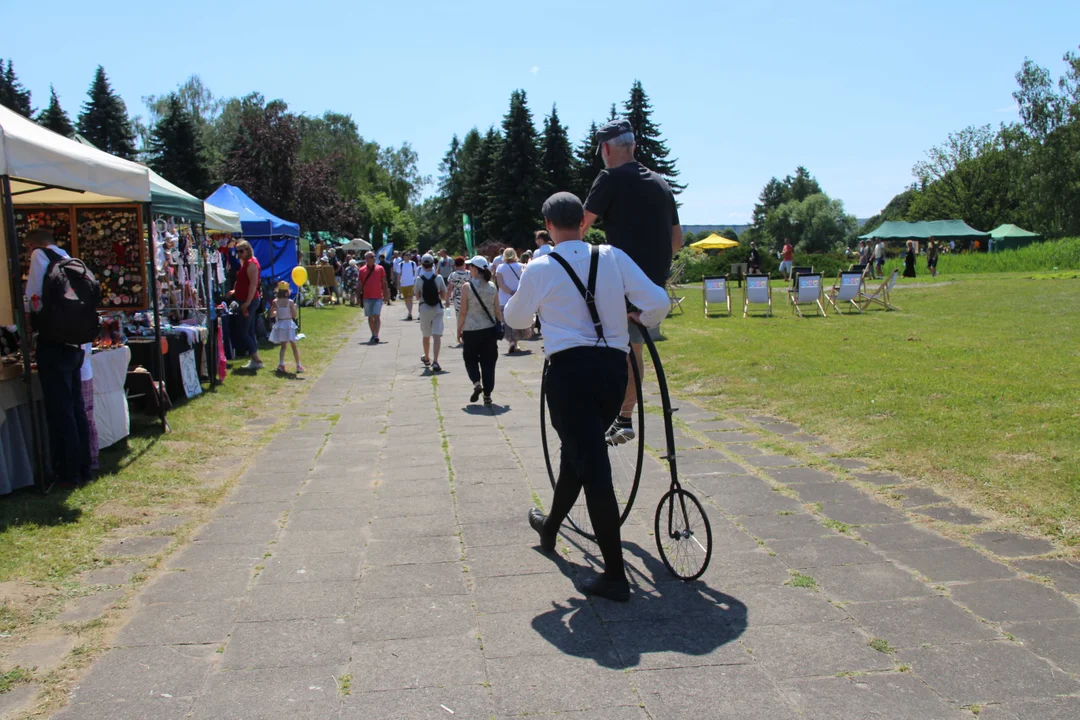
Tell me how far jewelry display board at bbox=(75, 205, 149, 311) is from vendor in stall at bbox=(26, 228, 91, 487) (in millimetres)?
3594

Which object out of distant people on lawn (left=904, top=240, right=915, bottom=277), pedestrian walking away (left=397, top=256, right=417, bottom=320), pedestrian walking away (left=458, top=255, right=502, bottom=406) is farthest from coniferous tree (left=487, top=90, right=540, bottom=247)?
pedestrian walking away (left=458, top=255, right=502, bottom=406)

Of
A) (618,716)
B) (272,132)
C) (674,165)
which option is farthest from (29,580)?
(674,165)

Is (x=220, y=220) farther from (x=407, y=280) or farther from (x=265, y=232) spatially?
(x=407, y=280)

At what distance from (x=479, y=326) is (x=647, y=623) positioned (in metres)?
6.74

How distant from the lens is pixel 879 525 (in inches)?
192

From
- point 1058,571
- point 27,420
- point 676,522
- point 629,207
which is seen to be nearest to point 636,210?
point 629,207

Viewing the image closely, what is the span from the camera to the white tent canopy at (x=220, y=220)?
13648 millimetres

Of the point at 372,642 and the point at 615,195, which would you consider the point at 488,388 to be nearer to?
the point at 615,195

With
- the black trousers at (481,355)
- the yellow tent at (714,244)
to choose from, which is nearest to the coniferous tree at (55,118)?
the yellow tent at (714,244)

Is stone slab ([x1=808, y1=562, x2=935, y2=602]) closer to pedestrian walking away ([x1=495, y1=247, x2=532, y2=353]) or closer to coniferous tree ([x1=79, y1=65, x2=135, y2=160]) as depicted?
pedestrian walking away ([x1=495, y1=247, x2=532, y2=353])

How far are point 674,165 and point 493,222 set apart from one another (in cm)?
1380

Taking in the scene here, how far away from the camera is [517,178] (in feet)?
175

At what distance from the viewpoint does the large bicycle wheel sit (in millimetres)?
4402

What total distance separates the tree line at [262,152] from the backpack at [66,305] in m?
33.2
